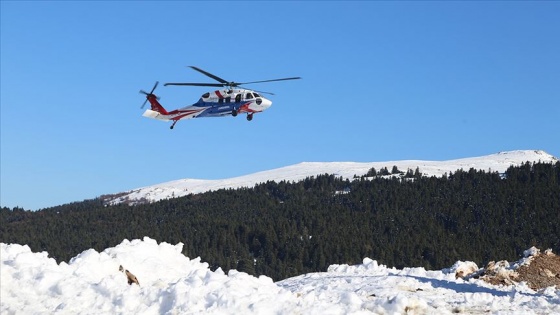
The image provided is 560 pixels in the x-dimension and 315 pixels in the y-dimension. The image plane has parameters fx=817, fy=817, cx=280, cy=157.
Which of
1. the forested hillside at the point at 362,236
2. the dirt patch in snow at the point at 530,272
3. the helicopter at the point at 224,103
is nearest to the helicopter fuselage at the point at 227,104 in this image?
the helicopter at the point at 224,103

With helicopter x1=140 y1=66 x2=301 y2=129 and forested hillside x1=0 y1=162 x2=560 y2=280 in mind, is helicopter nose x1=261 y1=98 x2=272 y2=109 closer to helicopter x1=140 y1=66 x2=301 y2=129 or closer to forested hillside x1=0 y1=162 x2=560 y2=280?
helicopter x1=140 y1=66 x2=301 y2=129

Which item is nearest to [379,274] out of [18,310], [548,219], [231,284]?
[231,284]

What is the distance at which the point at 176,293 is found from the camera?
2050 centimetres

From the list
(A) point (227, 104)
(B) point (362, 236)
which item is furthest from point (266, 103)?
(B) point (362, 236)

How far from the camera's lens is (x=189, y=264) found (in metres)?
27.4

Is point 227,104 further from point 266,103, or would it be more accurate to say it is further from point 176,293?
point 176,293

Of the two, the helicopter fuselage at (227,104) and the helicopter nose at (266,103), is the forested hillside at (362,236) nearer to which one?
the helicopter fuselage at (227,104)

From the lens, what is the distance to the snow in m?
20.3

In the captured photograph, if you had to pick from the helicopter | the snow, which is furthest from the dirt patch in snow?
the helicopter

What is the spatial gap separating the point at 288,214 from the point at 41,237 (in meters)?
58.7

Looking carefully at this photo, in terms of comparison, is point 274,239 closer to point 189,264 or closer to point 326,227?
point 326,227

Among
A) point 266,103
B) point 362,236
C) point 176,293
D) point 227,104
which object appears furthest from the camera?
point 362,236

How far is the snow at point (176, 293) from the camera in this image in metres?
20.3

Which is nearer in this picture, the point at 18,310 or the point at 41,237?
the point at 18,310
